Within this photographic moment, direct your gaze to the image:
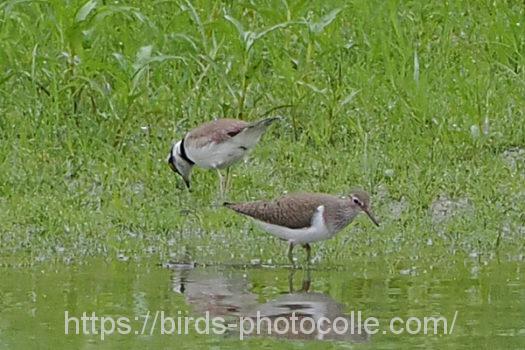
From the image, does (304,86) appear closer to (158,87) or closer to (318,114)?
(318,114)

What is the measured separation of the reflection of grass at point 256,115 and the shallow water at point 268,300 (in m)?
0.47

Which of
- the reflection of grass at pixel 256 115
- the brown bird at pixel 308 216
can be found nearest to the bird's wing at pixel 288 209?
the brown bird at pixel 308 216

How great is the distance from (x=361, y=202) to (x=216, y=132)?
1.82m

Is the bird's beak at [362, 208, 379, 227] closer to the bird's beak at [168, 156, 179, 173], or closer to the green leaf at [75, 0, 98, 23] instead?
the bird's beak at [168, 156, 179, 173]

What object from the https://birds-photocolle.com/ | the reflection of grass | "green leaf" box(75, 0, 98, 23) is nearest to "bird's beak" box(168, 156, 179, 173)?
the https://birds-photocolle.com/

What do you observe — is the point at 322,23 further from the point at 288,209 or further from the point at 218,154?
the point at 288,209

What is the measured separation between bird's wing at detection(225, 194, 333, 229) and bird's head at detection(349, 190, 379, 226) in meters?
0.14

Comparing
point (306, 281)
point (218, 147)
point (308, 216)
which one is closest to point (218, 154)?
point (218, 147)

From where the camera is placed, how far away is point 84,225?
451 inches

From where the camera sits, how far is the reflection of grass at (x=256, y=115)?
11.5m

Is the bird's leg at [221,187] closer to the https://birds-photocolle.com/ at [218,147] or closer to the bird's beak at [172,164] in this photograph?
the https://birds-photocolle.com/ at [218,147]

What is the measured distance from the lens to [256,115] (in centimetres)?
1326

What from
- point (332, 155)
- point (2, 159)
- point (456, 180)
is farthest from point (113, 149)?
point (456, 180)

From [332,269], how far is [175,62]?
3.73 m
